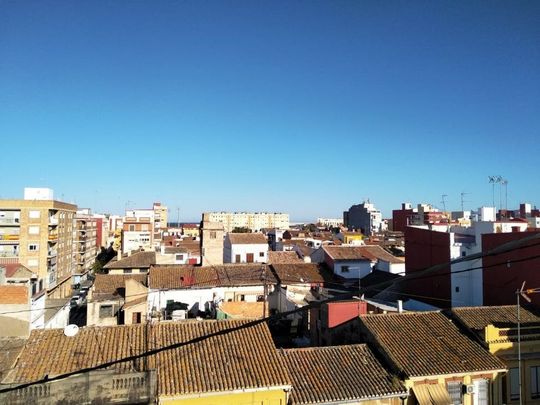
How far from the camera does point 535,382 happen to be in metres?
14.1

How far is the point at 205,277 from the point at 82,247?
138 ft

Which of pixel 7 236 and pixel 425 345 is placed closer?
pixel 425 345

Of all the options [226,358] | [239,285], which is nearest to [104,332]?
[226,358]

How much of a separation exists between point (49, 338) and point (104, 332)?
1681mm

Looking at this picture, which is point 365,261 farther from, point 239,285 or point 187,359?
point 187,359

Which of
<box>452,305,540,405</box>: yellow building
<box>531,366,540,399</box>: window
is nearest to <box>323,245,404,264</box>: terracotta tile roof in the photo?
<box>452,305,540,405</box>: yellow building

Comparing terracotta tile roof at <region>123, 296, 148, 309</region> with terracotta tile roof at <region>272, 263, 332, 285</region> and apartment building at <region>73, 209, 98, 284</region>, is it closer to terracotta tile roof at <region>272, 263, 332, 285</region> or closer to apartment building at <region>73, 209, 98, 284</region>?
terracotta tile roof at <region>272, 263, 332, 285</region>

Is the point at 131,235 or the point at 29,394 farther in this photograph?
the point at 131,235

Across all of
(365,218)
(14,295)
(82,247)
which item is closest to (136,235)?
(82,247)

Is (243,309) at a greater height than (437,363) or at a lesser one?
lesser

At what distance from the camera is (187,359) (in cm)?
1259

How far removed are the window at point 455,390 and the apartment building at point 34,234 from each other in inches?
1605

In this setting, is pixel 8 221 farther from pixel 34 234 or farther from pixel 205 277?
pixel 205 277

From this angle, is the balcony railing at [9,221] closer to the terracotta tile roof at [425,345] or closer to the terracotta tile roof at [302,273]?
the terracotta tile roof at [302,273]
